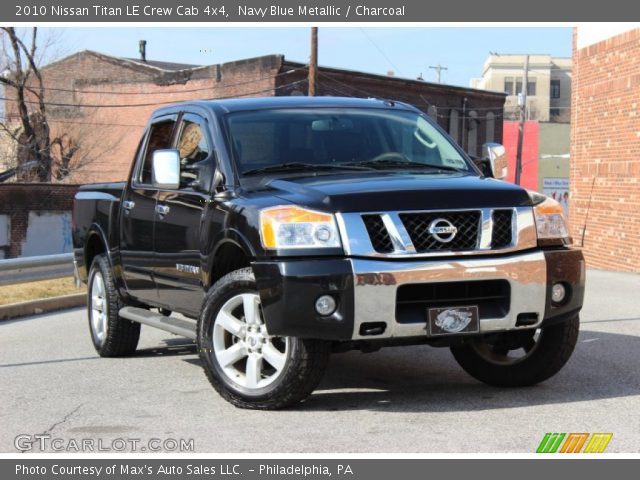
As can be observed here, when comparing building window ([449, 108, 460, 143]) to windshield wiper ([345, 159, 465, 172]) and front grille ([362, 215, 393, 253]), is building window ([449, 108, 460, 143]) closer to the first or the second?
windshield wiper ([345, 159, 465, 172])

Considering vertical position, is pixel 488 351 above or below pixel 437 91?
below

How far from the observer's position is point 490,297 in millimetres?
6605

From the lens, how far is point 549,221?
6.91 metres

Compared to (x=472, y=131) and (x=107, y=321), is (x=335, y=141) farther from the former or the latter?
(x=472, y=131)

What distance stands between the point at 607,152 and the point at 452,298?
17148 mm

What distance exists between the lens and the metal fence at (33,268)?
1483 centimetres

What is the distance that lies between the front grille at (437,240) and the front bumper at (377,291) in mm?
113

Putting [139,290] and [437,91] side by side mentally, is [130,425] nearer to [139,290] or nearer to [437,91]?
[139,290]

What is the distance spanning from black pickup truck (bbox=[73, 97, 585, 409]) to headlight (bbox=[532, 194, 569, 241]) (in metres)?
0.01

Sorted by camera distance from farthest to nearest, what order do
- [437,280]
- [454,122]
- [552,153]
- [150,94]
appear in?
[552,153] → [454,122] → [150,94] → [437,280]

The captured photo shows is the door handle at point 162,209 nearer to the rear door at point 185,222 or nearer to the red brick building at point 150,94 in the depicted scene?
the rear door at point 185,222

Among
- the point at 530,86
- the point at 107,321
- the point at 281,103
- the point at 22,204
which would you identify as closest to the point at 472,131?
the point at 22,204
